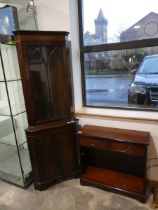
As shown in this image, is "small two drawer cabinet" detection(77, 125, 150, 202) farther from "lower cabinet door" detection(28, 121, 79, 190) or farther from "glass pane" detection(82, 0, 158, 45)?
"glass pane" detection(82, 0, 158, 45)

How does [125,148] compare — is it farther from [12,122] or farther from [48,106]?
[12,122]

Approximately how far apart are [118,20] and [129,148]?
1395mm

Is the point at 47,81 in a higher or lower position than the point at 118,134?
higher

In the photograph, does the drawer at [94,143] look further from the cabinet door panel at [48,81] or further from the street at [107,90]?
the street at [107,90]

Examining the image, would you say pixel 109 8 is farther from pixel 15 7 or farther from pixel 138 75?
pixel 15 7

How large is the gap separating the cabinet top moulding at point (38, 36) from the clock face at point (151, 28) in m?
0.84

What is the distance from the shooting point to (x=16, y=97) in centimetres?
220

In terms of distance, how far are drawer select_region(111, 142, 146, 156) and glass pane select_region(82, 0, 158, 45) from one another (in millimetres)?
1133

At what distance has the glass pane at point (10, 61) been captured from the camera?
6.35ft

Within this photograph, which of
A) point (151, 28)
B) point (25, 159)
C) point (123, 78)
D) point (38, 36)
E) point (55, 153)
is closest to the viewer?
point (38, 36)

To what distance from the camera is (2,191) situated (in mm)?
2109

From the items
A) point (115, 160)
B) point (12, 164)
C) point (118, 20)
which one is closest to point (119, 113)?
point (115, 160)

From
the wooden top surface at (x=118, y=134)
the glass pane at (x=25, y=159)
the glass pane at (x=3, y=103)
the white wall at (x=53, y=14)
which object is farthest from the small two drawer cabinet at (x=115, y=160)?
the white wall at (x=53, y=14)

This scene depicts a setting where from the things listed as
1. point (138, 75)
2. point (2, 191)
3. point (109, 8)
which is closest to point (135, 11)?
point (109, 8)
